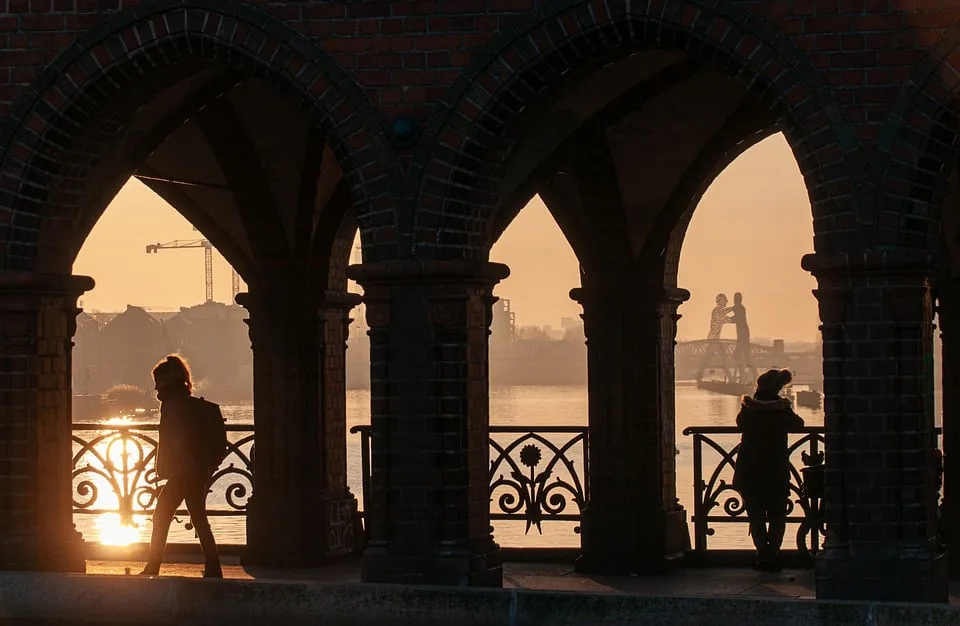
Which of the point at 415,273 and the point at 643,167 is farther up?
the point at 643,167

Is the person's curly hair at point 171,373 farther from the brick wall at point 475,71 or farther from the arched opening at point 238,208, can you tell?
the brick wall at point 475,71

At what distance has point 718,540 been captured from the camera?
23.2 m

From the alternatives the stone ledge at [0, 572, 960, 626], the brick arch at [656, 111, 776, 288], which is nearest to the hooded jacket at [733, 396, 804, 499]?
the brick arch at [656, 111, 776, 288]

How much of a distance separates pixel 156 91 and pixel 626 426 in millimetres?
4497

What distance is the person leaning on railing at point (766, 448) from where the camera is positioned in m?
12.9

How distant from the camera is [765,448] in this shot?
42.6 ft

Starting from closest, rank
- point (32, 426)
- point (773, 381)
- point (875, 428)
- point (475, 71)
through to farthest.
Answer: point (875, 428) → point (475, 71) → point (32, 426) → point (773, 381)

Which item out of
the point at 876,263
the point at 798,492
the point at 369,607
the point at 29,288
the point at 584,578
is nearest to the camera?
the point at 369,607

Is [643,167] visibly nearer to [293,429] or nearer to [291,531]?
[293,429]

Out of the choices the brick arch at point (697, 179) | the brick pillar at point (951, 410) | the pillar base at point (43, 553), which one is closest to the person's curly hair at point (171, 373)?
the pillar base at point (43, 553)

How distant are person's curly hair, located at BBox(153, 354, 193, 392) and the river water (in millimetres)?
3735

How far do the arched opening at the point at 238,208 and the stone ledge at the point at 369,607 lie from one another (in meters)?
1.63

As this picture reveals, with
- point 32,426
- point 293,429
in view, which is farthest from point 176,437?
point 293,429

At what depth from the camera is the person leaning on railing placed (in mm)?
12945
